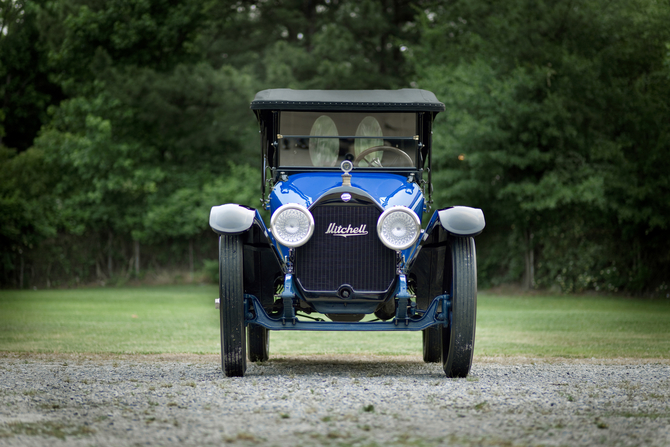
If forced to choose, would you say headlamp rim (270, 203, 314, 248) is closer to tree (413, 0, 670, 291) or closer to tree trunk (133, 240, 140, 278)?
tree (413, 0, 670, 291)

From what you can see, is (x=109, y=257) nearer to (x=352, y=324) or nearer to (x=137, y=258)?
(x=137, y=258)

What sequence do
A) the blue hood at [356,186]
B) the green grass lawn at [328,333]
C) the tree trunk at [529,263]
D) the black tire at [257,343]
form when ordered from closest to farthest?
the blue hood at [356,186]
the black tire at [257,343]
the green grass lawn at [328,333]
the tree trunk at [529,263]

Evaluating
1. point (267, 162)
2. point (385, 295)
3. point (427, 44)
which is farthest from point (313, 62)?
point (385, 295)

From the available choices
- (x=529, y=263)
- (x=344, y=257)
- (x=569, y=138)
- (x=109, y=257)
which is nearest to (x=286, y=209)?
(x=344, y=257)

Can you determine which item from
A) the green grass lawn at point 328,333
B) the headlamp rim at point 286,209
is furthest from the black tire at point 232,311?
the green grass lawn at point 328,333

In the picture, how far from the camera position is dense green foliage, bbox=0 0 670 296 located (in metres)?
21.9

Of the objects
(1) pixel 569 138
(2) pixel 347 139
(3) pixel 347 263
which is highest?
(1) pixel 569 138

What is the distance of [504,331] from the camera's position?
44.6 ft

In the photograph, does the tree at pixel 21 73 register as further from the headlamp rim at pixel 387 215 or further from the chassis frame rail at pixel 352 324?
the headlamp rim at pixel 387 215

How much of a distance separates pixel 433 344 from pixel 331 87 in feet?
71.5

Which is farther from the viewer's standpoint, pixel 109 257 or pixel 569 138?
pixel 109 257

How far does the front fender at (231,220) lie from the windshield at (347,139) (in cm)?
138

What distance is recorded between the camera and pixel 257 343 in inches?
341

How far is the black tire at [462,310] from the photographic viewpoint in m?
6.91
